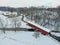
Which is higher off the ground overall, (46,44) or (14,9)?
(46,44)

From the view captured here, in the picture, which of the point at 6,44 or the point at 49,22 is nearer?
the point at 6,44

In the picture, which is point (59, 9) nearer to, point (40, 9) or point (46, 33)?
point (40, 9)

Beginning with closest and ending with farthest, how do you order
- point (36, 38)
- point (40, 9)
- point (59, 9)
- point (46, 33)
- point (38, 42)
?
point (38, 42), point (36, 38), point (46, 33), point (59, 9), point (40, 9)

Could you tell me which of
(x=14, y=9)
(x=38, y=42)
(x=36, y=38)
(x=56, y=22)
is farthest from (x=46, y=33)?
(x=14, y=9)

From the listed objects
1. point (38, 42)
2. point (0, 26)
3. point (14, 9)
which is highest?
point (38, 42)

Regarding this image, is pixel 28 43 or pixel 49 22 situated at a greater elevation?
pixel 28 43

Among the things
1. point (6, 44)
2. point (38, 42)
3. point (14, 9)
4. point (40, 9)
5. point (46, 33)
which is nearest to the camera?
point (6, 44)

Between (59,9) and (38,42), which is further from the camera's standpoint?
(59,9)

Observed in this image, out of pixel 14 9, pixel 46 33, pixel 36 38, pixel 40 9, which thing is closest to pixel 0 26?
pixel 46 33

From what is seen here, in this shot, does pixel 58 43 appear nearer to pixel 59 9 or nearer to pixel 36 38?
pixel 36 38
